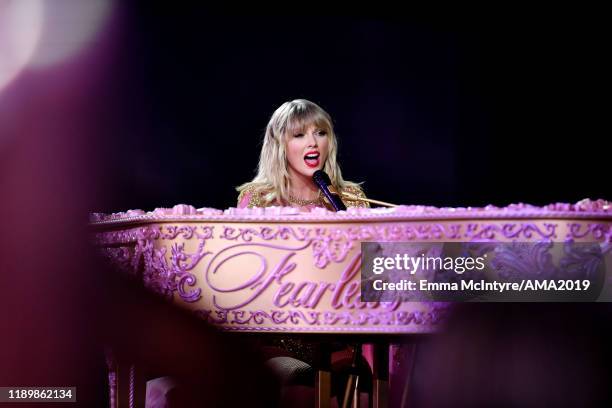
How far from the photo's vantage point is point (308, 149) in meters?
2.32

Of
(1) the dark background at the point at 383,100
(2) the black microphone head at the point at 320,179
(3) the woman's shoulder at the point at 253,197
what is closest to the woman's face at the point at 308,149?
(3) the woman's shoulder at the point at 253,197

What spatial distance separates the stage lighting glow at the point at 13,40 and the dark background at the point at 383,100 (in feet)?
3.87

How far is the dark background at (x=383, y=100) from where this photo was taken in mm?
2742

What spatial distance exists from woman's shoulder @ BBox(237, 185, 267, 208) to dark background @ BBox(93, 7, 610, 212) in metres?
0.46

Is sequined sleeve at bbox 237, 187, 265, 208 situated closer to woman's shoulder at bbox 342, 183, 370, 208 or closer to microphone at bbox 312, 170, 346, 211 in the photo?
woman's shoulder at bbox 342, 183, 370, 208

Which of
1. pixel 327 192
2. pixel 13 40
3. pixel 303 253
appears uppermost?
pixel 13 40

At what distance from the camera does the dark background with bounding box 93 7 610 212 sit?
274 centimetres

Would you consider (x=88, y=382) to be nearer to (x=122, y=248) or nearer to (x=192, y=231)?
(x=122, y=248)

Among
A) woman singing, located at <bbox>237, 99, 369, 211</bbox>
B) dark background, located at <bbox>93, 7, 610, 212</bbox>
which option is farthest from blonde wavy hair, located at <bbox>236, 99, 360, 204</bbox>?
dark background, located at <bbox>93, 7, 610, 212</bbox>

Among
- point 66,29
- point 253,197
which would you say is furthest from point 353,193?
point 66,29

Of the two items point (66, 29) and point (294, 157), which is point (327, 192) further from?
point (66, 29)

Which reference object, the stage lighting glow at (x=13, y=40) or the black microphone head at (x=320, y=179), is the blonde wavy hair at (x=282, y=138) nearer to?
the black microphone head at (x=320, y=179)

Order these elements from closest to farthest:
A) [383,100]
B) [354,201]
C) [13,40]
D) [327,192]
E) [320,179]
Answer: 1. [13,40]
2. [327,192]
3. [320,179]
4. [354,201]
5. [383,100]

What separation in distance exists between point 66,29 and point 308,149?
3.26 ft
